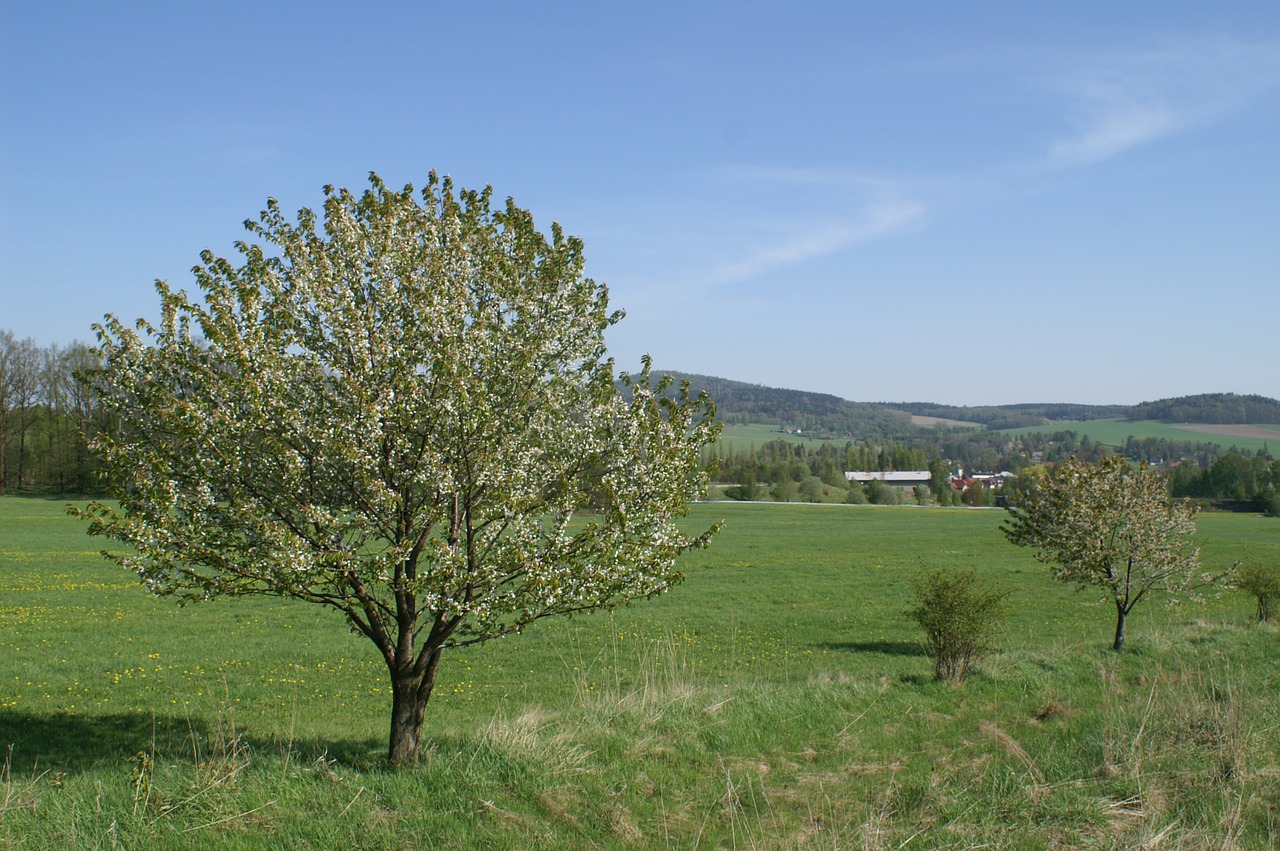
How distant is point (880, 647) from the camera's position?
23.9 meters

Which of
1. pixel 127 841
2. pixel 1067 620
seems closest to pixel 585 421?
pixel 127 841

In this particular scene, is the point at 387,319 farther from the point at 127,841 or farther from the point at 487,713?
the point at 487,713

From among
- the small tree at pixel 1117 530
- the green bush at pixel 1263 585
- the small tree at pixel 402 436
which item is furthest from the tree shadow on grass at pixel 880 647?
the small tree at pixel 402 436

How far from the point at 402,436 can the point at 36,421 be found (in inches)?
3614

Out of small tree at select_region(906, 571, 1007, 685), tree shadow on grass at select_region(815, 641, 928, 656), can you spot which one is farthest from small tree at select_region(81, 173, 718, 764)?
tree shadow on grass at select_region(815, 641, 928, 656)

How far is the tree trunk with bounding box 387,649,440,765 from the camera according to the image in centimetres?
1023

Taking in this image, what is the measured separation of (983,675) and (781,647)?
825 cm

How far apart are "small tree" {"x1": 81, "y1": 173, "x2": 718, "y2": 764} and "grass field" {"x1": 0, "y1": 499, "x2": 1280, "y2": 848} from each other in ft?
6.12

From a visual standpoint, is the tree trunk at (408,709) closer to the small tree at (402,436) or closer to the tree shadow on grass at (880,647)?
the small tree at (402,436)

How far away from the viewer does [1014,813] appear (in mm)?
8492

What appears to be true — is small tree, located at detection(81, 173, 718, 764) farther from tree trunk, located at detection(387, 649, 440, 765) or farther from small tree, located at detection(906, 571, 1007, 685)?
small tree, located at detection(906, 571, 1007, 685)

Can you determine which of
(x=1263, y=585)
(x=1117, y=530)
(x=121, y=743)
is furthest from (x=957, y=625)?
(x=1263, y=585)

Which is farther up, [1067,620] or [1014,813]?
[1014,813]

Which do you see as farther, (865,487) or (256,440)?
(865,487)
